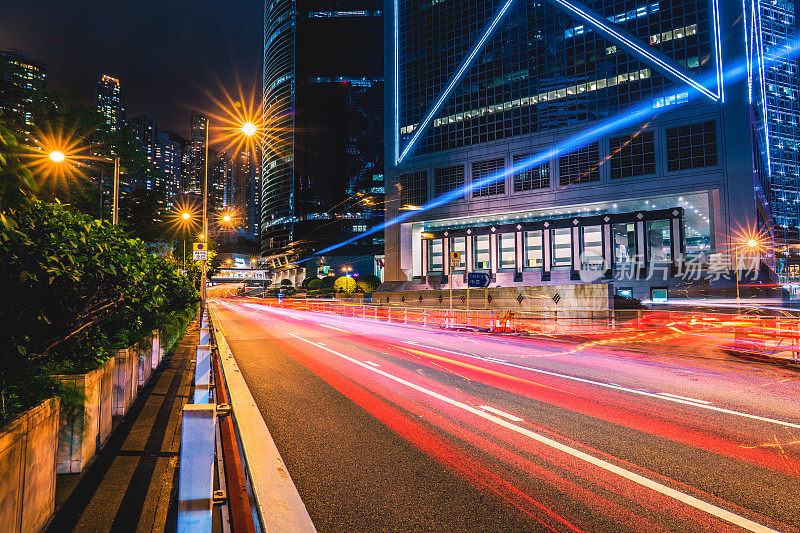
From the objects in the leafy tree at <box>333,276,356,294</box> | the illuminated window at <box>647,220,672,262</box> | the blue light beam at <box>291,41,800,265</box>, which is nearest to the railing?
the illuminated window at <box>647,220,672,262</box>

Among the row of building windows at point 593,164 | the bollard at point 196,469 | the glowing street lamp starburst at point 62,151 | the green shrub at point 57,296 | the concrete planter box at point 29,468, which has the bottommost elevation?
the concrete planter box at point 29,468

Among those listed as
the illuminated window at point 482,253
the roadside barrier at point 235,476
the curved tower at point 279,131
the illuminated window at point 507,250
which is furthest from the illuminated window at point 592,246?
the curved tower at point 279,131

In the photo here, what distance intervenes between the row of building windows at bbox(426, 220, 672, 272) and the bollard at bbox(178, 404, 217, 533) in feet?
208

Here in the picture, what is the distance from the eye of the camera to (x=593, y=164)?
60500 millimetres

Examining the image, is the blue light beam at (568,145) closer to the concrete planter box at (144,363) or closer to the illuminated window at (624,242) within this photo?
the illuminated window at (624,242)

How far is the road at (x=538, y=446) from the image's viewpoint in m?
3.96

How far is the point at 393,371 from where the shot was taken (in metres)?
11.5

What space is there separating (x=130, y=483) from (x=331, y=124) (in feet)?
492

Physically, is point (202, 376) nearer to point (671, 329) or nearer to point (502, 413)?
point (502, 413)

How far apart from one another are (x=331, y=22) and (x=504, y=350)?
159 m

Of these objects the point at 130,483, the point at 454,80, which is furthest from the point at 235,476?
the point at 454,80

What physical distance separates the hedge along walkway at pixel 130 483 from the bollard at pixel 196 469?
2.09 m

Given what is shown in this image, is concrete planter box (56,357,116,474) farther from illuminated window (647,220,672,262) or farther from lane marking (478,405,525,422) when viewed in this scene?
illuminated window (647,220,672,262)

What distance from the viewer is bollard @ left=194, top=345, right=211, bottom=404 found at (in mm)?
3783
